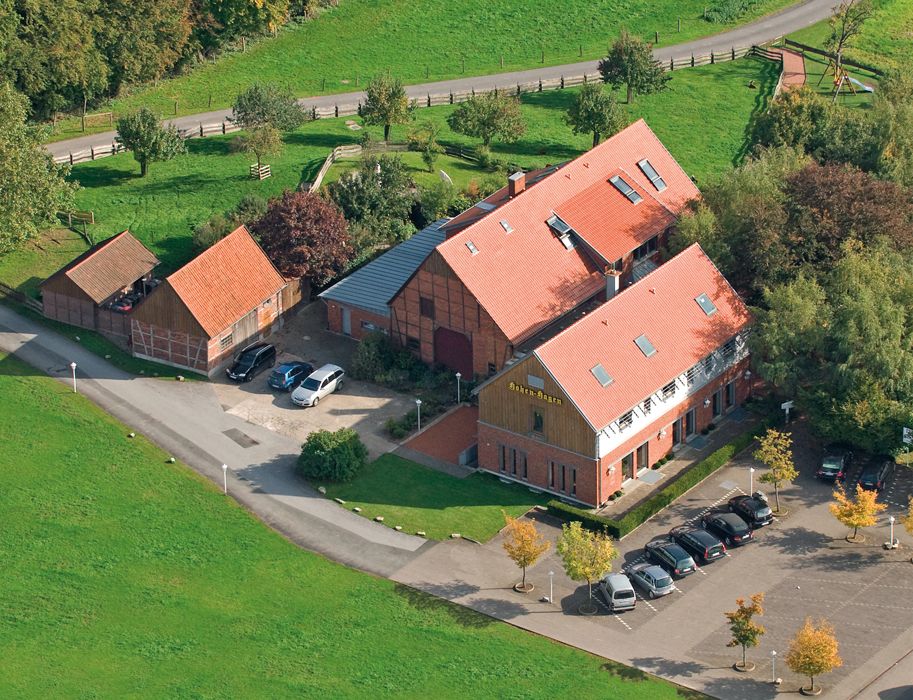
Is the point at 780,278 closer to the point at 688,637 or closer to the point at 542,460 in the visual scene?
the point at 542,460

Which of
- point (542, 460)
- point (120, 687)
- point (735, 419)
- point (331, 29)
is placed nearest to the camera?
point (120, 687)

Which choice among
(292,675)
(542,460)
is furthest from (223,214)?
(292,675)

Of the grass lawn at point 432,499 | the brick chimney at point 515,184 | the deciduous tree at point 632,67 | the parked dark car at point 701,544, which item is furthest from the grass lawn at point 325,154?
the parked dark car at point 701,544

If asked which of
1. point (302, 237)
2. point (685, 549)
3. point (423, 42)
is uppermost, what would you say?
point (423, 42)

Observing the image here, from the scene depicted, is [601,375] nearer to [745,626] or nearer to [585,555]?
[585,555]

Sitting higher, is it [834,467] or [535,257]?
[535,257]

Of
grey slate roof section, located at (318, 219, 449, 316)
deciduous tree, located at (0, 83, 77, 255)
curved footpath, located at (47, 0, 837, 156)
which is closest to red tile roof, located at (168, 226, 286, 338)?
grey slate roof section, located at (318, 219, 449, 316)

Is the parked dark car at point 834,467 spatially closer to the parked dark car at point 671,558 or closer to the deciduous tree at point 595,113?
the parked dark car at point 671,558

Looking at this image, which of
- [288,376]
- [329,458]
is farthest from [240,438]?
[329,458]
